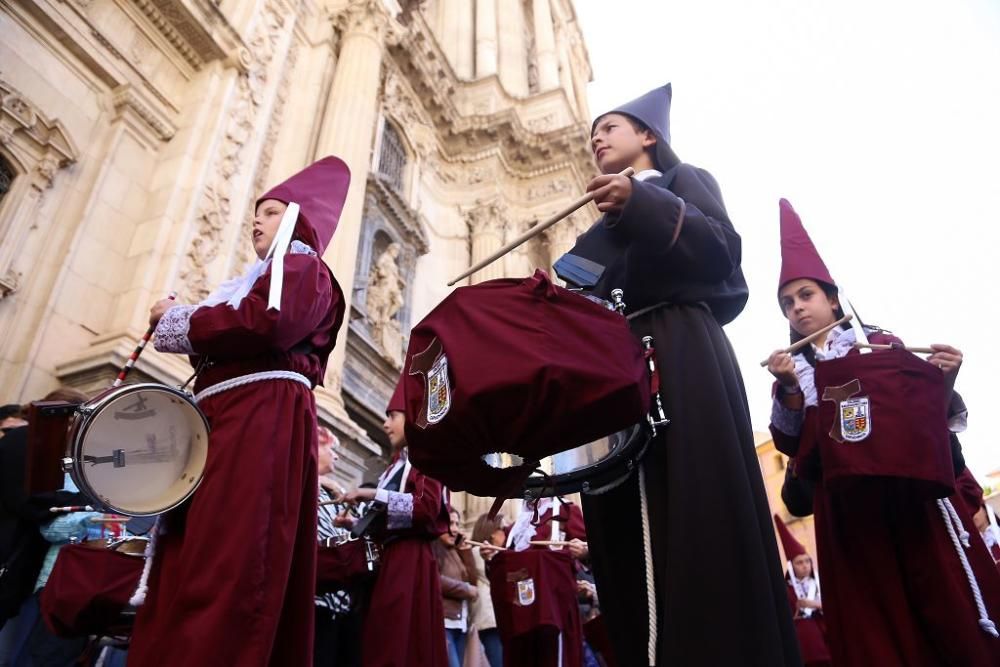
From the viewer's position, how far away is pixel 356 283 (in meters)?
10.5

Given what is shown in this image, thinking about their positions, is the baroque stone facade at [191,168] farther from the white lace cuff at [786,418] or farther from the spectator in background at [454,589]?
the white lace cuff at [786,418]

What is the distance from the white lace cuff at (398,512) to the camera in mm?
3807

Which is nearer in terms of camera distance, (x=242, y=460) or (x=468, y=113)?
(x=242, y=460)

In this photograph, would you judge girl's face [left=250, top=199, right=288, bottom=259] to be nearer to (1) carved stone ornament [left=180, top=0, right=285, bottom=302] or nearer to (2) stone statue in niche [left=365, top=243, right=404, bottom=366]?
(1) carved stone ornament [left=180, top=0, right=285, bottom=302]

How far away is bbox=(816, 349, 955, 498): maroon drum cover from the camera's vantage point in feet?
7.09

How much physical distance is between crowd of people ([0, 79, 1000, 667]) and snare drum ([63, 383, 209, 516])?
0.09 m

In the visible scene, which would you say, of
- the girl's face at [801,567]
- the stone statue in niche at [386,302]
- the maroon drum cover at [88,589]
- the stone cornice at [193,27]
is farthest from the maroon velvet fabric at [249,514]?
the stone statue in niche at [386,302]

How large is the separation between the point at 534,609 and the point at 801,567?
185 inches

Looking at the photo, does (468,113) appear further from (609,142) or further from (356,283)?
(609,142)

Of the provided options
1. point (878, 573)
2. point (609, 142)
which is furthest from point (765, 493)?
point (609, 142)

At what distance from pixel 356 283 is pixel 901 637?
9.23 metres

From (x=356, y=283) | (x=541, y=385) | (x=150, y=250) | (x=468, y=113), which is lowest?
(x=541, y=385)

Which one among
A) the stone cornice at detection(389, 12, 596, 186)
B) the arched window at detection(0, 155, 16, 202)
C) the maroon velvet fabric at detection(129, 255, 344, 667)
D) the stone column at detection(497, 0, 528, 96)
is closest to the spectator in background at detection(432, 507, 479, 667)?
the maroon velvet fabric at detection(129, 255, 344, 667)

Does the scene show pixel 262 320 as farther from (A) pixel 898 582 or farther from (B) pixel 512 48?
(B) pixel 512 48
